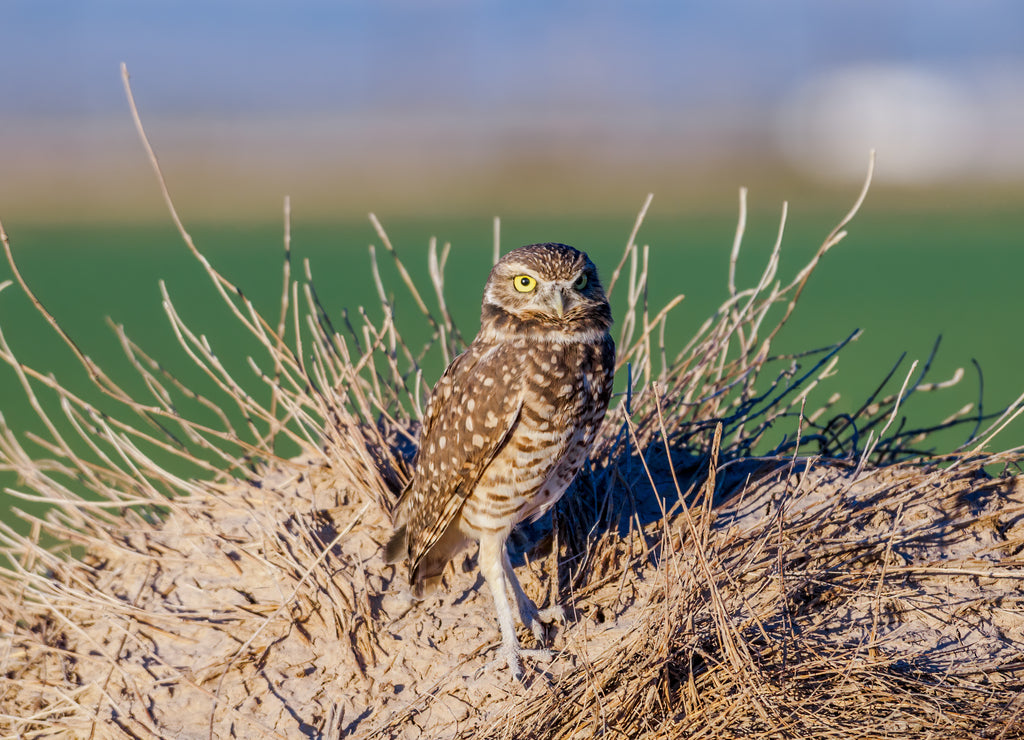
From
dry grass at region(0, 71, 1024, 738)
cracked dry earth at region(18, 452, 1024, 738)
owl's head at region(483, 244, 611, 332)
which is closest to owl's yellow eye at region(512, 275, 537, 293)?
owl's head at region(483, 244, 611, 332)

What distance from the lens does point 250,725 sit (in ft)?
10.8

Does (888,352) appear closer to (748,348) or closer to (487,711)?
(748,348)

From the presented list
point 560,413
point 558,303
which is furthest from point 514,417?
point 558,303

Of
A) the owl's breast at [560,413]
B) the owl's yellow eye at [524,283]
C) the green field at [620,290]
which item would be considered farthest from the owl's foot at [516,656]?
the green field at [620,290]

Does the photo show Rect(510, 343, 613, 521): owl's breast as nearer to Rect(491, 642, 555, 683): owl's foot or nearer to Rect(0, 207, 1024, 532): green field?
Rect(491, 642, 555, 683): owl's foot

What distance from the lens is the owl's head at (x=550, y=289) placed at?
10.9 ft

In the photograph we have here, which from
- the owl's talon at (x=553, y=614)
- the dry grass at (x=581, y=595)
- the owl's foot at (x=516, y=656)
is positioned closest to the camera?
the dry grass at (x=581, y=595)

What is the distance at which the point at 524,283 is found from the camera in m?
3.40

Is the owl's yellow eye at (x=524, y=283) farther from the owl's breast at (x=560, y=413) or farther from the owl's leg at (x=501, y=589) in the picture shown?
the owl's leg at (x=501, y=589)

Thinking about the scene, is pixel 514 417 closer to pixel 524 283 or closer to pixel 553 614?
pixel 524 283

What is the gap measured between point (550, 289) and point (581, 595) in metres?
1.15

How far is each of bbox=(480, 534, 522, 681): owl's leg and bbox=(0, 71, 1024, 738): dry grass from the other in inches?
3.4

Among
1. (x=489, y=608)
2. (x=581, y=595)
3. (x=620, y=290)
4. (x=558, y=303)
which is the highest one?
(x=558, y=303)

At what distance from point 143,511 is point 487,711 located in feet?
6.37
